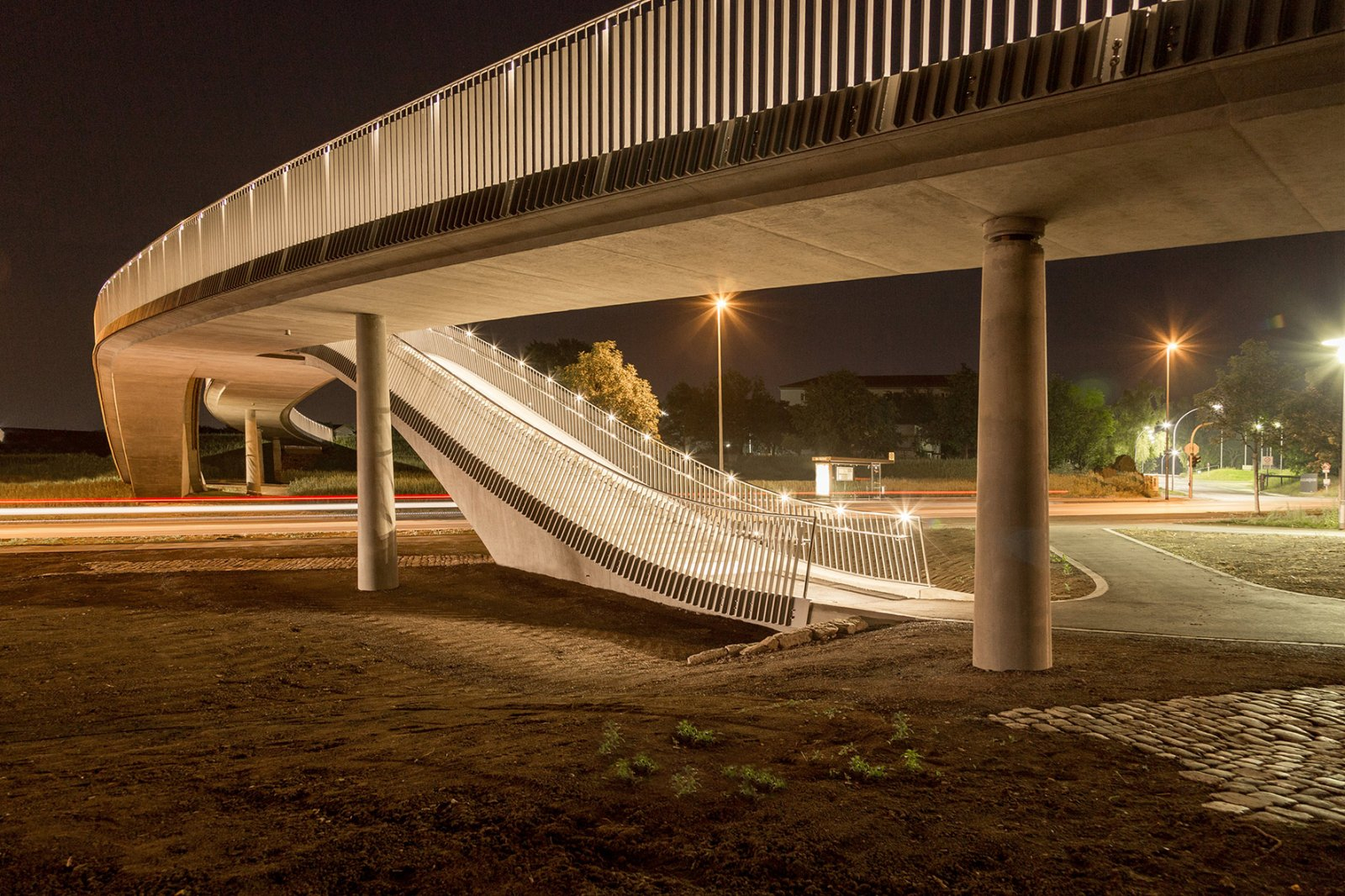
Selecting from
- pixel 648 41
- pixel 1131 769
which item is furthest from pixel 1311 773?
pixel 648 41

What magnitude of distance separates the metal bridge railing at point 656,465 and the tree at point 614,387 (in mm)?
11772

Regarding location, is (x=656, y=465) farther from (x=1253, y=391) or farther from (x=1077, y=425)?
(x=1077, y=425)

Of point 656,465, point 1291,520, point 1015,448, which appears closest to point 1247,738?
point 1015,448

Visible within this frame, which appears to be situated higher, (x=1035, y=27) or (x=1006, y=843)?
(x=1035, y=27)

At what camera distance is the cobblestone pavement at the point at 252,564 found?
15.1 metres

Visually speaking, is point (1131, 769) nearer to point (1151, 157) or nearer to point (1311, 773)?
point (1311, 773)

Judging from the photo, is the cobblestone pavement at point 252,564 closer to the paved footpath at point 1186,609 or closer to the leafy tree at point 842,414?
the paved footpath at point 1186,609

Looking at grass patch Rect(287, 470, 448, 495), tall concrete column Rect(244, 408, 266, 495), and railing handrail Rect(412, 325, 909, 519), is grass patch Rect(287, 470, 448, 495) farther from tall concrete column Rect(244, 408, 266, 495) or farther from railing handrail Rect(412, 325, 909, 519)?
railing handrail Rect(412, 325, 909, 519)

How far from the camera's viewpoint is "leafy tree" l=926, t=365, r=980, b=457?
2822 inches

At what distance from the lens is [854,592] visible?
35.3 feet

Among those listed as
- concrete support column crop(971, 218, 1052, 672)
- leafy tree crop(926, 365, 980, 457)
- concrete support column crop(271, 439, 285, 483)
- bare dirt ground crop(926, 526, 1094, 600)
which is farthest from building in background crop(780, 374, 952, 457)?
concrete support column crop(971, 218, 1052, 672)

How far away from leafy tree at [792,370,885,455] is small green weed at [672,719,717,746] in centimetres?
6700

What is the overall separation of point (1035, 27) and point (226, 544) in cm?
1929

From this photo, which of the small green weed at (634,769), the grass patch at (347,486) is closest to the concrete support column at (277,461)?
the grass patch at (347,486)
